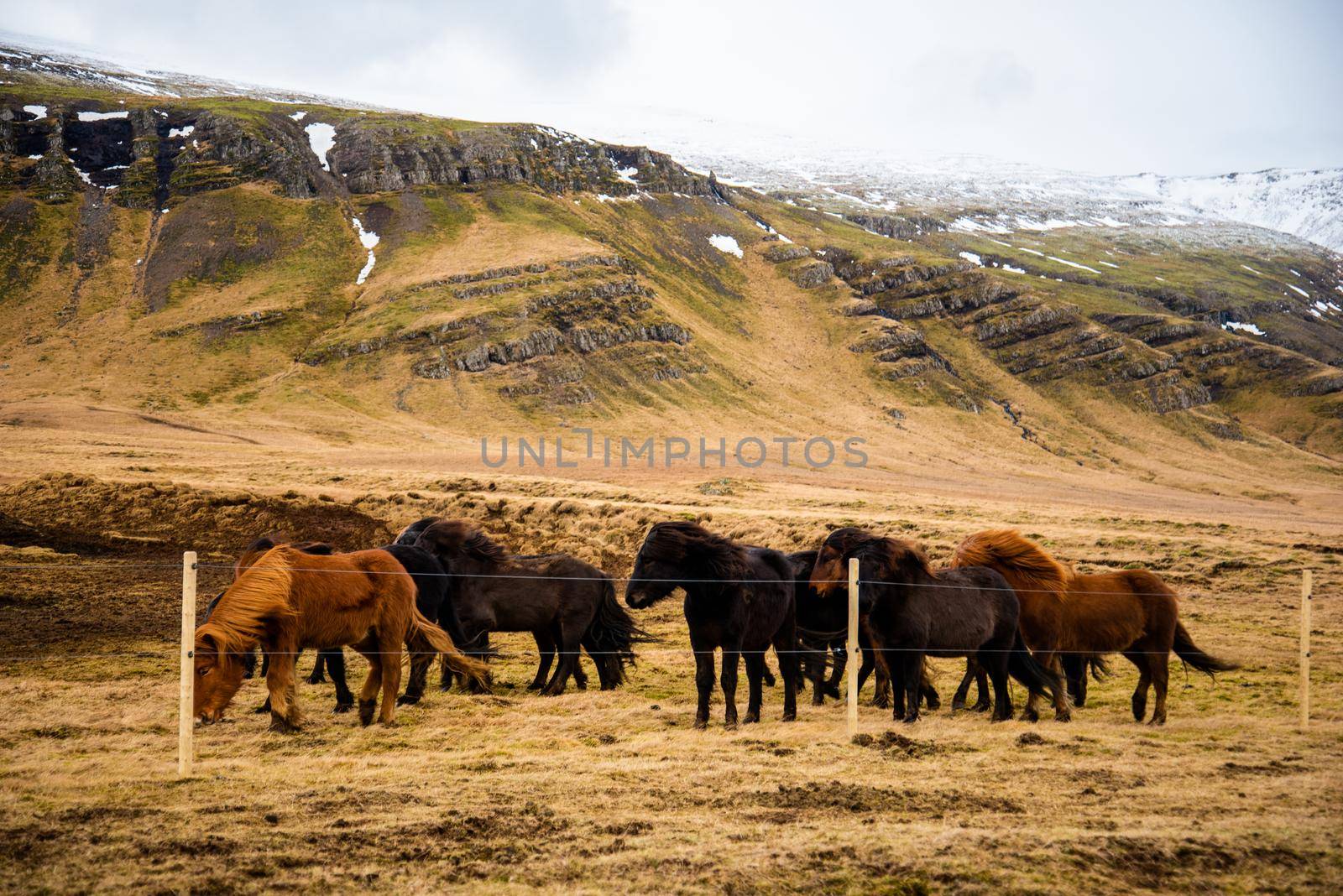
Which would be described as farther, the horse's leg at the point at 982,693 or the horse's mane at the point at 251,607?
the horse's leg at the point at 982,693

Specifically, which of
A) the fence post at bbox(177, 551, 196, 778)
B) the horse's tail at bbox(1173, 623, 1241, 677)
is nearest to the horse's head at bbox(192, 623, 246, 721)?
the fence post at bbox(177, 551, 196, 778)

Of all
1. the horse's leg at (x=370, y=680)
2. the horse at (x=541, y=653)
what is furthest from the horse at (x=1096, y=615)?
the horse's leg at (x=370, y=680)

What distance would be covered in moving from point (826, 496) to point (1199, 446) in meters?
94.6

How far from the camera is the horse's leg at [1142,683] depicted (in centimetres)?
1116

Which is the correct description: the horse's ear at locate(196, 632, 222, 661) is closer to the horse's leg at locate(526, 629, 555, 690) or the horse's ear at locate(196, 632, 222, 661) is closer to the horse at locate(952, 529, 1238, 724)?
the horse's leg at locate(526, 629, 555, 690)

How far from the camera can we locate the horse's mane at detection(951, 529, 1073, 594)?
1172 centimetres

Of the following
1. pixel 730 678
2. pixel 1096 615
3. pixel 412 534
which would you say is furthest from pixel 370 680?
pixel 1096 615

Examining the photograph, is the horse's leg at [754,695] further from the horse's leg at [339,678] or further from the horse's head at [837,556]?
the horse's leg at [339,678]

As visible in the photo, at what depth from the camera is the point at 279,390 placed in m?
85.7

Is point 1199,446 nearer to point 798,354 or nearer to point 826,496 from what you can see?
point 798,354

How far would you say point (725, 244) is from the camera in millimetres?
156750

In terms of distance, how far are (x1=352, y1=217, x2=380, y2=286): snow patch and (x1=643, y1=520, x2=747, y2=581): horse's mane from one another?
112 metres

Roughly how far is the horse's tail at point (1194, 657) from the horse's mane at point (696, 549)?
5.95 m

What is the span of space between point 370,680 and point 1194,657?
1053 cm
